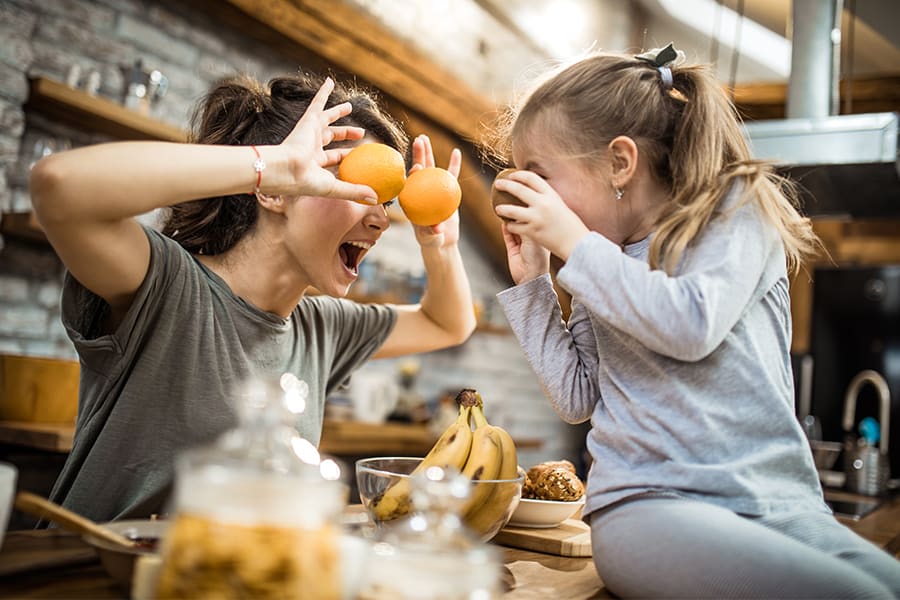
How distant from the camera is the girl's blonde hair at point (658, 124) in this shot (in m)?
1.15

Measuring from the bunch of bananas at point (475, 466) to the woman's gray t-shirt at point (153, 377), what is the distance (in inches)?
17.2

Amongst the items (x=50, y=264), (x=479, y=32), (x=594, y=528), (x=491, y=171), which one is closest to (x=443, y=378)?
(x=491, y=171)

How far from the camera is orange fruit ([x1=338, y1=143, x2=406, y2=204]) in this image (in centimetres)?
129

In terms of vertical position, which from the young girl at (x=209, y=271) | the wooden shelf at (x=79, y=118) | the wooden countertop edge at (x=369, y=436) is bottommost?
the wooden countertop edge at (x=369, y=436)

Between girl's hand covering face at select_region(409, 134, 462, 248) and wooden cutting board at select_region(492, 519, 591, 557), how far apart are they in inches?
26.6

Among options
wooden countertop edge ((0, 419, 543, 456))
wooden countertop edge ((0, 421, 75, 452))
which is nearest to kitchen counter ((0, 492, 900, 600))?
wooden countertop edge ((0, 421, 75, 452))

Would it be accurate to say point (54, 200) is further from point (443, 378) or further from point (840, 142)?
point (443, 378)

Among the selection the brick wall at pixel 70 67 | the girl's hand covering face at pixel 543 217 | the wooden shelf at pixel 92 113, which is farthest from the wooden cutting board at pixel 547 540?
the brick wall at pixel 70 67

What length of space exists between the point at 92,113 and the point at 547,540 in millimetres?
2455

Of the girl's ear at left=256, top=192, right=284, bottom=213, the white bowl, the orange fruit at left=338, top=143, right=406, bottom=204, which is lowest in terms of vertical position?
the white bowl

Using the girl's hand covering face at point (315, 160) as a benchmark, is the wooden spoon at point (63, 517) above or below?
below

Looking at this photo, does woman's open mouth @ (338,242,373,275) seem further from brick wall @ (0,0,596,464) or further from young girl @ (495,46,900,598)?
brick wall @ (0,0,596,464)

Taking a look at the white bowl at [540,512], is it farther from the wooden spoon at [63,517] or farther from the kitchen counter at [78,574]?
the wooden spoon at [63,517]

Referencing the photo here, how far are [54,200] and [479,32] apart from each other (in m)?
4.60
